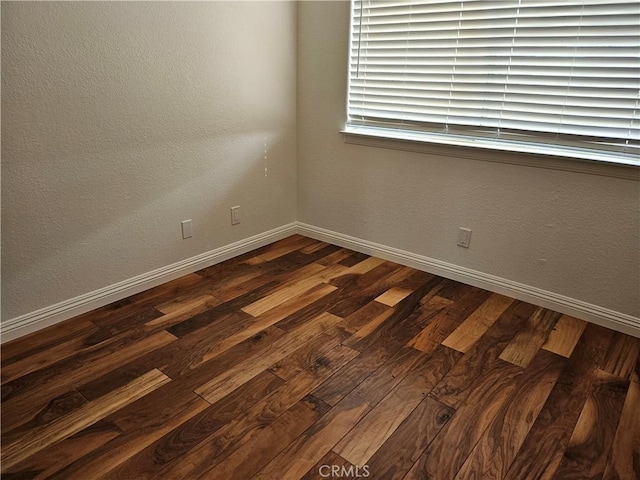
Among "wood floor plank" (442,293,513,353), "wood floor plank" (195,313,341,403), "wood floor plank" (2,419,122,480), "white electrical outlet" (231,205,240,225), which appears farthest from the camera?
"white electrical outlet" (231,205,240,225)

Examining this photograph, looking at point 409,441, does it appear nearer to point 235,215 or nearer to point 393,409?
point 393,409

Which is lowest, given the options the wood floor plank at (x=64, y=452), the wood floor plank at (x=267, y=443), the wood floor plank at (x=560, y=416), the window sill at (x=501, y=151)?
the wood floor plank at (x=560, y=416)

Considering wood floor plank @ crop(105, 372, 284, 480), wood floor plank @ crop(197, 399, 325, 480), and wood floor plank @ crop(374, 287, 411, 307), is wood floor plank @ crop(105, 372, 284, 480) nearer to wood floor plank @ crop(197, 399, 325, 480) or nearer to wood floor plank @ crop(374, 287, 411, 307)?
wood floor plank @ crop(197, 399, 325, 480)

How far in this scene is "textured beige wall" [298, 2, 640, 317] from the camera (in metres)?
2.40

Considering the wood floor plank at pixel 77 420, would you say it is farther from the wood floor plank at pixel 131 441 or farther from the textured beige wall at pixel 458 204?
the textured beige wall at pixel 458 204

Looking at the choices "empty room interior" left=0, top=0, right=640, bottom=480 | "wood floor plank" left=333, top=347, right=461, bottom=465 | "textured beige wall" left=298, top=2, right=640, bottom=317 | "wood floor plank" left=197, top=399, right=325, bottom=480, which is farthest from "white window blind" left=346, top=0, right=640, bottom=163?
"wood floor plank" left=197, top=399, right=325, bottom=480

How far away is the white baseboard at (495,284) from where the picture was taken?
2453 millimetres

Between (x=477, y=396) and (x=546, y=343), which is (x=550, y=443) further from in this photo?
(x=546, y=343)

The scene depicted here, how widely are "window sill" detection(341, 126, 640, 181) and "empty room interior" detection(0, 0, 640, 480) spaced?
0.05 ft

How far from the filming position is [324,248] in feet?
11.3

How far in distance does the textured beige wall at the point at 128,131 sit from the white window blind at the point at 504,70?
0.67m

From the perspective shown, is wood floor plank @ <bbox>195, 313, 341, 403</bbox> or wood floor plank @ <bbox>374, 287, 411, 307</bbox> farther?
wood floor plank @ <bbox>374, 287, 411, 307</bbox>

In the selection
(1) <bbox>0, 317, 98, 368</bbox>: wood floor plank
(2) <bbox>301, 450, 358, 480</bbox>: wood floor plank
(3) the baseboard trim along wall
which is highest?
(3) the baseboard trim along wall

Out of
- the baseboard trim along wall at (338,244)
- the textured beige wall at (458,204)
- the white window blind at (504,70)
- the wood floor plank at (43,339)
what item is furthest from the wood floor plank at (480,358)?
the wood floor plank at (43,339)
